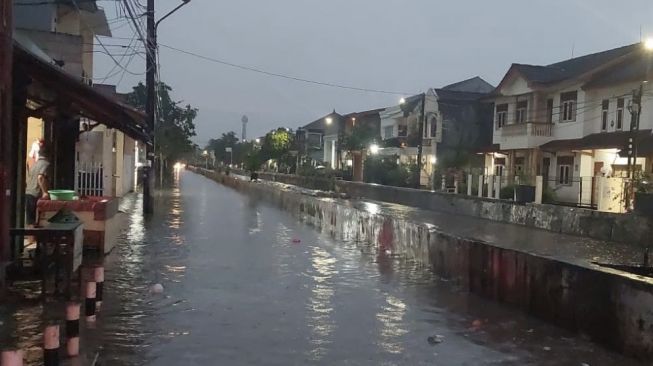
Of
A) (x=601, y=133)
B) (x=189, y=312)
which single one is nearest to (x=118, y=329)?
(x=189, y=312)

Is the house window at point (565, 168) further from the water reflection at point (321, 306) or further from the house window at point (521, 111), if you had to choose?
the water reflection at point (321, 306)

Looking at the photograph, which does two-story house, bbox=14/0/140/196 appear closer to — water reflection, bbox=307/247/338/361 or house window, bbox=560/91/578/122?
water reflection, bbox=307/247/338/361

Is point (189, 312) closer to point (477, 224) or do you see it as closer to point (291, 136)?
point (477, 224)

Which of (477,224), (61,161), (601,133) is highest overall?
(601,133)

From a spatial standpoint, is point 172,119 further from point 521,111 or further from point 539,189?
point 539,189

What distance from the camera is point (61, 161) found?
603 inches

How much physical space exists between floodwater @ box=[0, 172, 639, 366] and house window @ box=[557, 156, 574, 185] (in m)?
24.6

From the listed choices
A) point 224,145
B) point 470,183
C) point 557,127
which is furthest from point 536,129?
point 224,145

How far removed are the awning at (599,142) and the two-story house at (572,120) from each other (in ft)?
0.15

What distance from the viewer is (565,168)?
1453 inches

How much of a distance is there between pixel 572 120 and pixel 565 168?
2.70m

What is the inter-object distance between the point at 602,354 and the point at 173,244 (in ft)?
33.5

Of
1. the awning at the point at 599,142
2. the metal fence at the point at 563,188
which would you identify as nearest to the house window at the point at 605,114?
the awning at the point at 599,142

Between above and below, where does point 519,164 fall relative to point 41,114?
below
